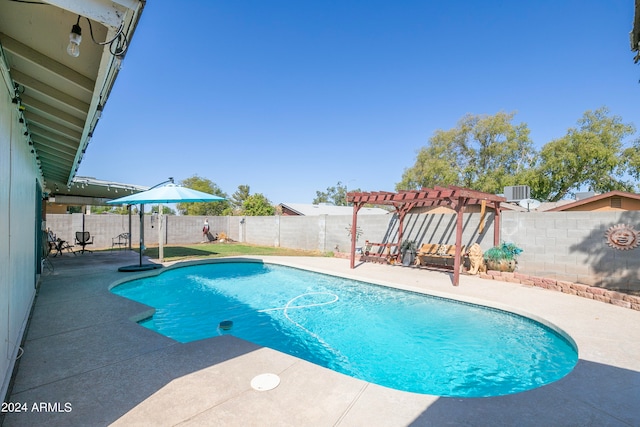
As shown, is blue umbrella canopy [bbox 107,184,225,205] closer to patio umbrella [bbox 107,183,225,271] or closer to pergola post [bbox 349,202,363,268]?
patio umbrella [bbox 107,183,225,271]

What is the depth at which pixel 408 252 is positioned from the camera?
1100 centimetres

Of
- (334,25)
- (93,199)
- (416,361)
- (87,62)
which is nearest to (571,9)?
(334,25)

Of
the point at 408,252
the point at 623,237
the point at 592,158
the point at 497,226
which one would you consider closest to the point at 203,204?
the point at 408,252

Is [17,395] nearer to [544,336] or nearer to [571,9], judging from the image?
[544,336]

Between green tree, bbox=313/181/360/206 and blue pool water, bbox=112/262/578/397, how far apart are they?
56.7 m

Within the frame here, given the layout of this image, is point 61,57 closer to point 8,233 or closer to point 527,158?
point 8,233

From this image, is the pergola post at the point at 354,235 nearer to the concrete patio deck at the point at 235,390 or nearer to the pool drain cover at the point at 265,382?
the concrete patio deck at the point at 235,390

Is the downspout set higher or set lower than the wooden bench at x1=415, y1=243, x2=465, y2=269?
higher

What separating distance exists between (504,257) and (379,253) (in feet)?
15.0

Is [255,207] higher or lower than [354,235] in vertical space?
higher

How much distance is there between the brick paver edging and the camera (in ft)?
19.2

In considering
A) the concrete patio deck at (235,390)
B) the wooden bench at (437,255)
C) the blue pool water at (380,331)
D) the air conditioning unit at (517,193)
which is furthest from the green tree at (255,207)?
the concrete patio deck at (235,390)

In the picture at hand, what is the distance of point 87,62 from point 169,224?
17.8 meters

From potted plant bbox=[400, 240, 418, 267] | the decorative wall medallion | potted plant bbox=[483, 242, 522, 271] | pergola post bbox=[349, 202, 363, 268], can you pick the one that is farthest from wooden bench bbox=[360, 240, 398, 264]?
the decorative wall medallion
